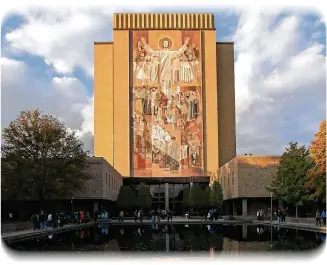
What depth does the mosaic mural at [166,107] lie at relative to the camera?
94.5 metres

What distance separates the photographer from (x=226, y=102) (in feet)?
332

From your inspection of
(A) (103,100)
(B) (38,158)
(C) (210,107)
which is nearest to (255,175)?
(B) (38,158)

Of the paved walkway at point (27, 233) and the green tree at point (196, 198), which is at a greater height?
the green tree at point (196, 198)

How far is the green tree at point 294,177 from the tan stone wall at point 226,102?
44.0 m

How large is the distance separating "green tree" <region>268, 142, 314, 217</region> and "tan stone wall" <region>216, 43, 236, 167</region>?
1731 inches

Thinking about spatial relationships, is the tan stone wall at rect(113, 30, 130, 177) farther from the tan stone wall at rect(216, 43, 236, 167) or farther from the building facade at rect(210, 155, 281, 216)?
the building facade at rect(210, 155, 281, 216)

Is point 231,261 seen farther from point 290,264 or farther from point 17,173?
point 17,173

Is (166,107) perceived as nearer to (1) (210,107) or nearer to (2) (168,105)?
(2) (168,105)

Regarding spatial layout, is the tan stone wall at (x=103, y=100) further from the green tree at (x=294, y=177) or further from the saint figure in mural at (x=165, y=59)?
the green tree at (x=294, y=177)

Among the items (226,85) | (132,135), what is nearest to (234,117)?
(226,85)

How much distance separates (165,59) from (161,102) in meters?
7.51

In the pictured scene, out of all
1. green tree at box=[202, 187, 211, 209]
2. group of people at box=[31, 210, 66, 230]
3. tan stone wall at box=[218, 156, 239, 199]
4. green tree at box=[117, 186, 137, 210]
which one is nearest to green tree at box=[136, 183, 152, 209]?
green tree at box=[117, 186, 137, 210]

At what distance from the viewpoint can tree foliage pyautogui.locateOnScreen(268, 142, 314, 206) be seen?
165 feet

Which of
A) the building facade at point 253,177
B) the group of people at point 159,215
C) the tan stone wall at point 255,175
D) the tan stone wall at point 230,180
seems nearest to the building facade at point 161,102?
the tan stone wall at point 230,180
